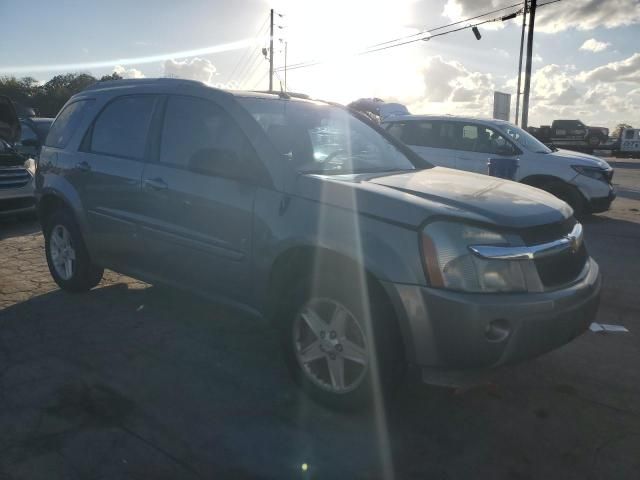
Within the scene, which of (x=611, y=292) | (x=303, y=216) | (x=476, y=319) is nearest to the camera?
(x=476, y=319)

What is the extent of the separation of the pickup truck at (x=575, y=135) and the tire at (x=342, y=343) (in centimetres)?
3654

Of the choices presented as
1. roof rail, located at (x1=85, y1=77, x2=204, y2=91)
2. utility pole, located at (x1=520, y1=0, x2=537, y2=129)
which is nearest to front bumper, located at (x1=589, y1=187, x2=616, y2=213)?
roof rail, located at (x1=85, y1=77, x2=204, y2=91)

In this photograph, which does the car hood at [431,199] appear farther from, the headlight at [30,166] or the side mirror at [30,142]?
the side mirror at [30,142]

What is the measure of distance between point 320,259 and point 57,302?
3.15m

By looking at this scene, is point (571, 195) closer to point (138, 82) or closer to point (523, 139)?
point (523, 139)

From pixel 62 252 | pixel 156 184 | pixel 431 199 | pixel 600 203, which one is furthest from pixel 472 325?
pixel 600 203

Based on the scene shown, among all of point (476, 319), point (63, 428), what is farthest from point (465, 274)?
point (63, 428)

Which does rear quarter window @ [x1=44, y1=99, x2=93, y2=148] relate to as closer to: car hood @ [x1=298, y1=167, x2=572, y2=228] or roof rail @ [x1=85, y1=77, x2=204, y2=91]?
roof rail @ [x1=85, y1=77, x2=204, y2=91]

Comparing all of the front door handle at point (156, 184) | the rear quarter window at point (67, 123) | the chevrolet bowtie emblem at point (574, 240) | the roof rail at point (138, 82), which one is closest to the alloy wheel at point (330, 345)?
the chevrolet bowtie emblem at point (574, 240)

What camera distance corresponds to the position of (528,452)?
2912 mm

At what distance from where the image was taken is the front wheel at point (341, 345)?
299cm

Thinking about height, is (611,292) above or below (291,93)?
below

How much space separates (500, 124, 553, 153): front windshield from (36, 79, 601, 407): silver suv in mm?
6511

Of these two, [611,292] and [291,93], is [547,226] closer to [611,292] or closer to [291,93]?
[291,93]
